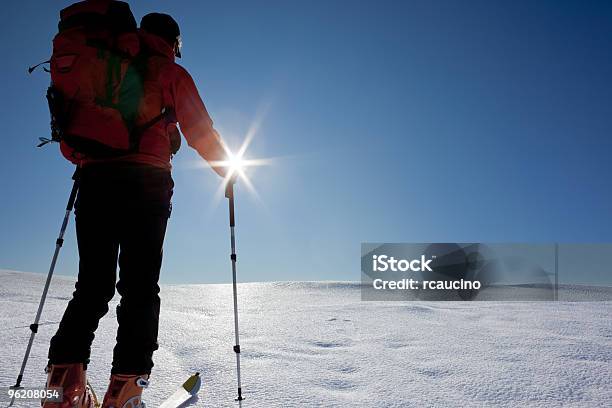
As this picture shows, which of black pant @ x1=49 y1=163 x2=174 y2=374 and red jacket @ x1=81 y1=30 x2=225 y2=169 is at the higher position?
red jacket @ x1=81 y1=30 x2=225 y2=169

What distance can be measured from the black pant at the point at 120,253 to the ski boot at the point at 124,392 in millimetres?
64

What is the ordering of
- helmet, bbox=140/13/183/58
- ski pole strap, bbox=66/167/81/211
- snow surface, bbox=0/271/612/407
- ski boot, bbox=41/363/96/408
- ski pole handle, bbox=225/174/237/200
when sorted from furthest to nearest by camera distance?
ski pole handle, bbox=225/174/237/200, snow surface, bbox=0/271/612/407, helmet, bbox=140/13/183/58, ski pole strap, bbox=66/167/81/211, ski boot, bbox=41/363/96/408

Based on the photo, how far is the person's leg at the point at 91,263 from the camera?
227 cm

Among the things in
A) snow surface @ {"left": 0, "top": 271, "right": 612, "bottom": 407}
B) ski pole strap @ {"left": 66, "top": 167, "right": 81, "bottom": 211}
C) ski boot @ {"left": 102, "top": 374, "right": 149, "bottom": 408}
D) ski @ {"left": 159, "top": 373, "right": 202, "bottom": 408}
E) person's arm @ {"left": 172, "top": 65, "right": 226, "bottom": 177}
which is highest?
person's arm @ {"left": 172, "top": 65, "right": 226, "bottom": 177}

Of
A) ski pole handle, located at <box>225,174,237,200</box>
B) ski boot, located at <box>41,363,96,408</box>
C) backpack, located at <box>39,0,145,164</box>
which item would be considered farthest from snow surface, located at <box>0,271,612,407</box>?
backpack, located at <box>39,0,145,164</box>

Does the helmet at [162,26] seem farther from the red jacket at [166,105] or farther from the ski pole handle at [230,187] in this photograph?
the ski pole handle at [230,187]

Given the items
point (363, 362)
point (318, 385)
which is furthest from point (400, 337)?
point (318, 385)

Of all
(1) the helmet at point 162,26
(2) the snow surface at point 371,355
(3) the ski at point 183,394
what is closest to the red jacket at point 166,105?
(1) the helmet at point 162,26

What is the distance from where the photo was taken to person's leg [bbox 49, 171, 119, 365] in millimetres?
2271

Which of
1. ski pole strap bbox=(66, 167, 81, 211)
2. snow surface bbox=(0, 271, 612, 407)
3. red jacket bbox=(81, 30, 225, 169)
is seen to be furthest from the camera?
snow surface bbox=(0, 271, 612, 407)

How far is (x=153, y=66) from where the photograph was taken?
2.38 metres

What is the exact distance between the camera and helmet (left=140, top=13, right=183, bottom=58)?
260 centimetres

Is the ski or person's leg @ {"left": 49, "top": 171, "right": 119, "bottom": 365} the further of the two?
the ski

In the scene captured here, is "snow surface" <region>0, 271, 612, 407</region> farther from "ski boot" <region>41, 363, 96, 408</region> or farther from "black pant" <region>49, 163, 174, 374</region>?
"black pant" <region>49, 163, 174, 374</region>
